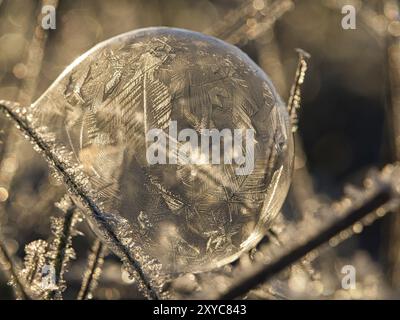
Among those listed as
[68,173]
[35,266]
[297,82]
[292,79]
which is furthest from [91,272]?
[292,79]

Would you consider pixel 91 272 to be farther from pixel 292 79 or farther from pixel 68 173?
pixel 292 79

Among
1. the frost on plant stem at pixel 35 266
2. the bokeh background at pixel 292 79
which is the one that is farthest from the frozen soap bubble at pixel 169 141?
the bokeh background at pixel 292 79

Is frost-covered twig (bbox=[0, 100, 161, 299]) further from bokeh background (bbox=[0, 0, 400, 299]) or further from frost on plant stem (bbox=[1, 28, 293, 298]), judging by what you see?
bokeh background (bbox=[0, 0, 400, 299])

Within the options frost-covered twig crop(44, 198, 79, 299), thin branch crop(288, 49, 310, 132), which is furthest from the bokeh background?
frost-covered twig crop(44, 198, 79, 299)

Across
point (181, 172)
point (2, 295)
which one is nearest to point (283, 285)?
point (181, 172)

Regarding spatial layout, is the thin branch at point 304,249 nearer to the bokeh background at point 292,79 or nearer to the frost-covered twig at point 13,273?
the frost-covered twig at point 13,273

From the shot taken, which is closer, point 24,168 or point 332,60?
point 24,168
